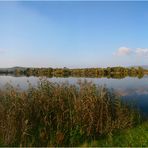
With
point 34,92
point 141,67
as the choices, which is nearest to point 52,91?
point 34,92

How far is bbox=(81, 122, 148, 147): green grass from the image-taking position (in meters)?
9.33

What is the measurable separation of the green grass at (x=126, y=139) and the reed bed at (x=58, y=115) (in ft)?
1.10

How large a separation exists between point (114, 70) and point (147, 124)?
93.2m

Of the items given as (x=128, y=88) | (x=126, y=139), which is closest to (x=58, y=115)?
(x=126, y=139)

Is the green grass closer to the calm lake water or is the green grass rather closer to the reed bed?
the reed bed

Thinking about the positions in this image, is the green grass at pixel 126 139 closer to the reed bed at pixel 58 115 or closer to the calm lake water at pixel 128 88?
the reed bed at pixel 58 115

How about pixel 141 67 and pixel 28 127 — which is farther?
pixel 141 67

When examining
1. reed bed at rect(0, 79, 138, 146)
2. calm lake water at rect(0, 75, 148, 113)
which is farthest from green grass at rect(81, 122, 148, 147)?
calm lake water at rect(0, 75, 148, 113)

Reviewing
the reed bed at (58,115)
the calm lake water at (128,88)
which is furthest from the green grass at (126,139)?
the calm lake water at (128,88)

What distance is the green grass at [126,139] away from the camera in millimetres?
9330

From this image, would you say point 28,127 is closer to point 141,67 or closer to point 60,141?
point 60,141

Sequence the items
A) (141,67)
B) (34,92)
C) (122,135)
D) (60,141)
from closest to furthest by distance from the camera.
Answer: (60,141)
(122,135)
(34,92)
(141,67)

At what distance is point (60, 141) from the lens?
9.70m

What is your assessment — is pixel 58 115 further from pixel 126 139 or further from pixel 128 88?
pixel 128 88
